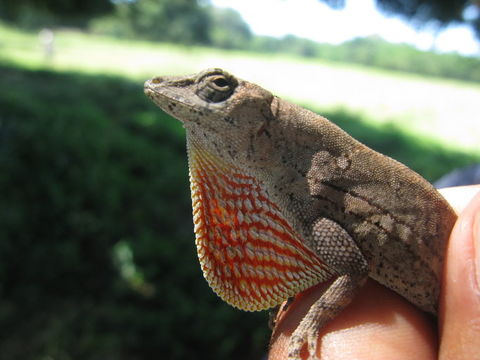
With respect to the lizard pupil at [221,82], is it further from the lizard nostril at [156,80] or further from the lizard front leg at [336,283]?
the lizard front leg at [336,283]

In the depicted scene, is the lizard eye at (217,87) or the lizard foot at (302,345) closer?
the lizard foot at (302,345)

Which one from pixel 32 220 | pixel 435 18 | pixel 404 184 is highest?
pixel 435 18

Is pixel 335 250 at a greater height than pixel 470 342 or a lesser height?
greater

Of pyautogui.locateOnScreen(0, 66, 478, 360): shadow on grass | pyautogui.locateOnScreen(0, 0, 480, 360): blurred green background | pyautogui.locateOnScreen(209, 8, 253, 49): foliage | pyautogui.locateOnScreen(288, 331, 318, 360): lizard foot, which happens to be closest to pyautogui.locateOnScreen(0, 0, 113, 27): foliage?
pyautogui.locateOnScreen(0, 0, 480, 360): blurred green background

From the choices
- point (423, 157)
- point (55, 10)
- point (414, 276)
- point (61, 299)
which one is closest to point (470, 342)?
point (414, 276)

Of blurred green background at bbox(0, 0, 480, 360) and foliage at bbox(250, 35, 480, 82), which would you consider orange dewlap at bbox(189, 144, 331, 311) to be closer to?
blurred green background at bbox(0, 0, 480, 360)

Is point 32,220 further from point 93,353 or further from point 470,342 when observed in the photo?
point 470,342

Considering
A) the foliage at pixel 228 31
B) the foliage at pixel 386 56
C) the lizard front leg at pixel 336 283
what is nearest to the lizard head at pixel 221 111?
the lizard front leg at pixel 336 283
